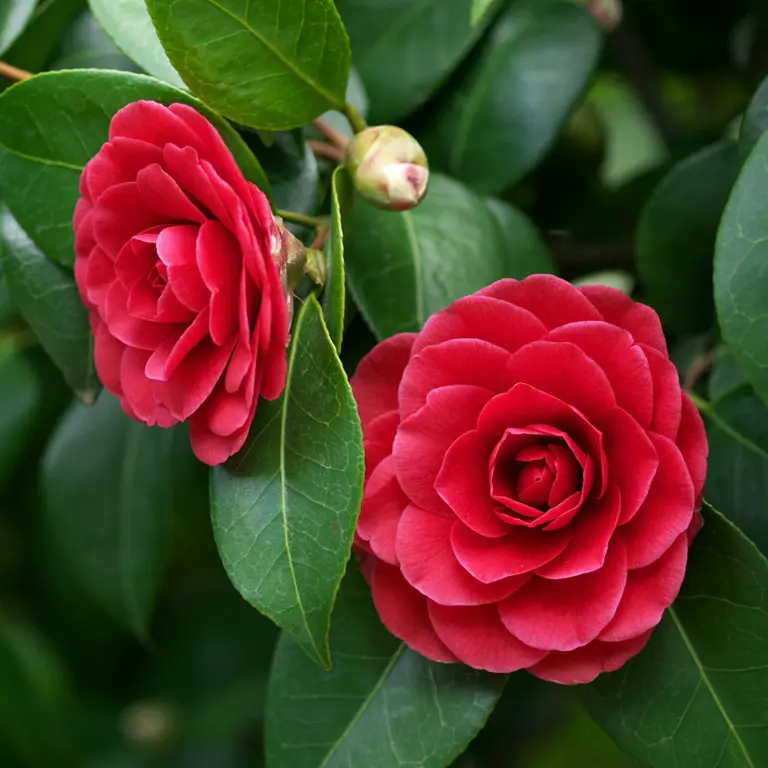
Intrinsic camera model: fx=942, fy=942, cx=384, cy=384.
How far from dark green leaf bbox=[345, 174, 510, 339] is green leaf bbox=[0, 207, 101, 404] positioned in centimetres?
19

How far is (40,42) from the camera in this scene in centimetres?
70

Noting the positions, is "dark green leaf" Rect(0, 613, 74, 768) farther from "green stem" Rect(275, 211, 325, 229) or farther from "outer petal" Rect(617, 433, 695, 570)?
"outer petal" Rect(617, 433, 695, 570)

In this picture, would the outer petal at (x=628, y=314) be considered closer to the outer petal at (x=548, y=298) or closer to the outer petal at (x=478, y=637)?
the outer petal at (x=548, y=298)

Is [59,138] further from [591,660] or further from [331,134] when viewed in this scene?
[591,660]

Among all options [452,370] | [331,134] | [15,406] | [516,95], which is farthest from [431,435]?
[15,406]

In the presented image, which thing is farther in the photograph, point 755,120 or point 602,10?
point 602,10

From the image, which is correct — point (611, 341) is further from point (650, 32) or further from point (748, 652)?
point (650, 32)

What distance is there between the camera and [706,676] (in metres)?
0.51

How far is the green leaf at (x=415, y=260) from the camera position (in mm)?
593

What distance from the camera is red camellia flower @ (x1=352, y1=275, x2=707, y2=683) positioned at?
467 mm

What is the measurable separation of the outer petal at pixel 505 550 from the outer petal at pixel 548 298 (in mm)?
111

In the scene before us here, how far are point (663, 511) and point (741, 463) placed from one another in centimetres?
15

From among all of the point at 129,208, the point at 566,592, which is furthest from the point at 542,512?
the point at 129,208

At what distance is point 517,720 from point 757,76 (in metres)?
0.91
